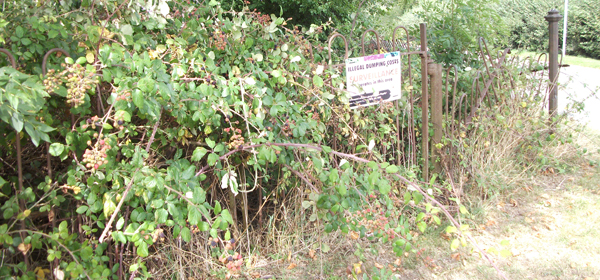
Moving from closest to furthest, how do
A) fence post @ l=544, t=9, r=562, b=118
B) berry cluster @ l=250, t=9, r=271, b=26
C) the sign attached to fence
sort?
berry cluster @ l=250, t=9, r=271, b=26
the sign attached to fence
fence post @ l=544, t=9, r=562, b=118

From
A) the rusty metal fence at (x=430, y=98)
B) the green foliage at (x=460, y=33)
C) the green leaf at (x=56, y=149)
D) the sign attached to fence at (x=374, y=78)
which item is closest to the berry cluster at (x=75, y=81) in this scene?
the green leaf at (x=56, y=149)

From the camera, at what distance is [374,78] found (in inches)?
143

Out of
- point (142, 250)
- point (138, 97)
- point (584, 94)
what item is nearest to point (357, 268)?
point (142, 250)

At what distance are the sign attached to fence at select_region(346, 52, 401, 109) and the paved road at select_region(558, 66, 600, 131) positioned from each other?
2.44 meters

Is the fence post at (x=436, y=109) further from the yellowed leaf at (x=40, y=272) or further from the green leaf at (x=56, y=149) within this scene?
the yellowed leaf at (x=40, y=272)

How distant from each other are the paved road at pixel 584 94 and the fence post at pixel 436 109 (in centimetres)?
187

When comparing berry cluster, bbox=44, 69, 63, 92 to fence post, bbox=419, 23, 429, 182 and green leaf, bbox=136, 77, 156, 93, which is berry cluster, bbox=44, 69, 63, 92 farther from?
fence post, bbox=419, 23, 429, 182

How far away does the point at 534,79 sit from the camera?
5.41 m

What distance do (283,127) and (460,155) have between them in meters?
2.07

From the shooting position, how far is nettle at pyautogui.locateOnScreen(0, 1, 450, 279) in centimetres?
212

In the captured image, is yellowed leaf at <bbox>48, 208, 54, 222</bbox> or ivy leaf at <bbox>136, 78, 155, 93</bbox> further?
yellowed leaf at <bbox>48, 208, 54, 222</bbox>

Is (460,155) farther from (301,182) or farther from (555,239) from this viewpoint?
(301,182)

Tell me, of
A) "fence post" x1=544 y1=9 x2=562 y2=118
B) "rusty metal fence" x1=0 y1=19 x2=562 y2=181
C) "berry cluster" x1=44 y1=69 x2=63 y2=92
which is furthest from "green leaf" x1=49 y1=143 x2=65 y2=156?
"fence post" x1=544 y1=9 x2=562 y2=118

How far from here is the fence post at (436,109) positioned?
4051 mm
